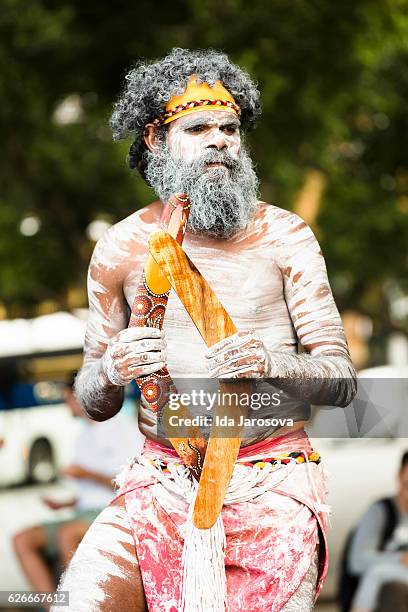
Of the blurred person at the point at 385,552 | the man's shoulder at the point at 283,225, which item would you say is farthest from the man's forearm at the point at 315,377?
the blurred person at the point at 385,552

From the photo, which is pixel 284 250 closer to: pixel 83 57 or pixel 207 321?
pixel 207 321

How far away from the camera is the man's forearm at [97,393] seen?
3.01 meters

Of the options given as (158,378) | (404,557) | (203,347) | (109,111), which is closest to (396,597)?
(404,557)

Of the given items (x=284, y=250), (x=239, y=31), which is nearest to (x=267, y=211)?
(x=284, y=250)

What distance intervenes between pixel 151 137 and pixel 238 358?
0.88 metres

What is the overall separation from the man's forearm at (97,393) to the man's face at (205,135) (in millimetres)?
603

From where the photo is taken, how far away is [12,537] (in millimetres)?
6762

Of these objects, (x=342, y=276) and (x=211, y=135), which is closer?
(x=211, y=135)

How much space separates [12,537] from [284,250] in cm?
409

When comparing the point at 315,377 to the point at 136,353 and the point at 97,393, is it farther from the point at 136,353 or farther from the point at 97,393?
the point at 97,393

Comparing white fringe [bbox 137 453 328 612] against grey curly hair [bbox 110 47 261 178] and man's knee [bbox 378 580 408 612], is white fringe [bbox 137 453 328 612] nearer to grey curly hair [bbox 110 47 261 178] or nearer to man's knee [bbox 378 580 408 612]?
grey curly hair [bbox 110 47 261 178]

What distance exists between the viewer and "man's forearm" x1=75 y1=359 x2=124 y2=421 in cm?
301

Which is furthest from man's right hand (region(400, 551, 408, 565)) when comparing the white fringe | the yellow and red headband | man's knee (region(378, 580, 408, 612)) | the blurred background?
the yellow and red headband

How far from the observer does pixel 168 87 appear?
3.22m
